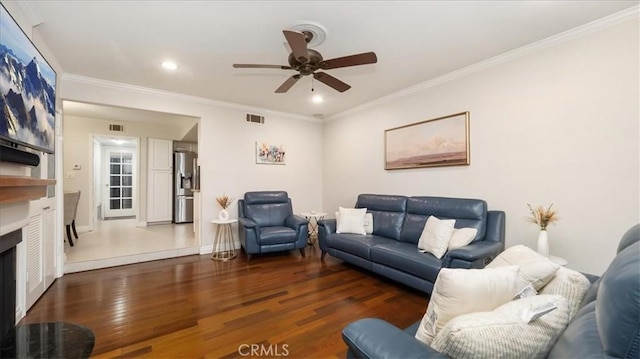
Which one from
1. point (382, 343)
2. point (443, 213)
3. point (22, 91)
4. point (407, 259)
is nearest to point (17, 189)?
point (22, 91)

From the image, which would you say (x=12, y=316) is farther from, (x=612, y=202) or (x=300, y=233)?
(x=612, y=202)

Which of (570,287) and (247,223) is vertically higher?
(570,287)

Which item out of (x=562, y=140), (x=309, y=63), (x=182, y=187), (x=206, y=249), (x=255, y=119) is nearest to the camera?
(x=309, y=63)

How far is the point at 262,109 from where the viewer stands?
193 inches

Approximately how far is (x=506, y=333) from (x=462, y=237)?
212 centimetres

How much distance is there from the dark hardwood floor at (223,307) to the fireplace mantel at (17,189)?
1119 millimetres

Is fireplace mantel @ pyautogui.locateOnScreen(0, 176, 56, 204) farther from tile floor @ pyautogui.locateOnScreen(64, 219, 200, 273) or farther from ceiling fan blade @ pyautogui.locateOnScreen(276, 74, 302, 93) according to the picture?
ceiling fan blade @ pyautogui.locateOnScreen(276, 74, 302, 93)

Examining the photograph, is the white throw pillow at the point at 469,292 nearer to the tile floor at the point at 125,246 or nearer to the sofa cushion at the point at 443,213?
the sofa cushion at the point at 443,213

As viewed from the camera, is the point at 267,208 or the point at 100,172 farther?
the point at 100,172

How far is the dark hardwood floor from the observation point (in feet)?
6.35

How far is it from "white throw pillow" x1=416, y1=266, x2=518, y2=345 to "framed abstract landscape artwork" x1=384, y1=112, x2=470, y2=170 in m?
2.47

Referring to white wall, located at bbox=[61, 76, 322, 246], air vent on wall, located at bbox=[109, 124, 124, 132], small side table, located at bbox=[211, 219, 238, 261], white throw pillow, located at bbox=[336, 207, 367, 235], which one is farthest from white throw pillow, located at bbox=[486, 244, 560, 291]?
air vent on wall, located at bbox=[109, 124, 124, 132]

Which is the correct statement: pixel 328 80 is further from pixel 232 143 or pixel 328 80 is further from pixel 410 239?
pixel 232 143

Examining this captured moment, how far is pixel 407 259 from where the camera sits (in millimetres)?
2756
